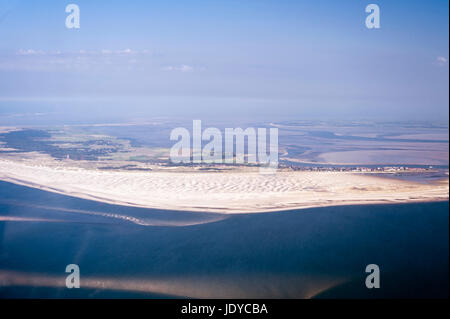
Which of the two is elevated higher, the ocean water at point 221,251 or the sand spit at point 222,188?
the sand spit at point 222,188

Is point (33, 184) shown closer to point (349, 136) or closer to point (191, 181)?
point (191, 181)

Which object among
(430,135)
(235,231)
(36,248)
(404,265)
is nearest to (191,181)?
(235,231)

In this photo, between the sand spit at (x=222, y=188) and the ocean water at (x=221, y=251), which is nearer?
the ocean water at (x=221, y=251)

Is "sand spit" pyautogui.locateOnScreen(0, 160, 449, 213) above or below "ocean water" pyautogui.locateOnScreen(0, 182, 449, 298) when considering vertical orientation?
above

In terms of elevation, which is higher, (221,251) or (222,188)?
(222,188)
